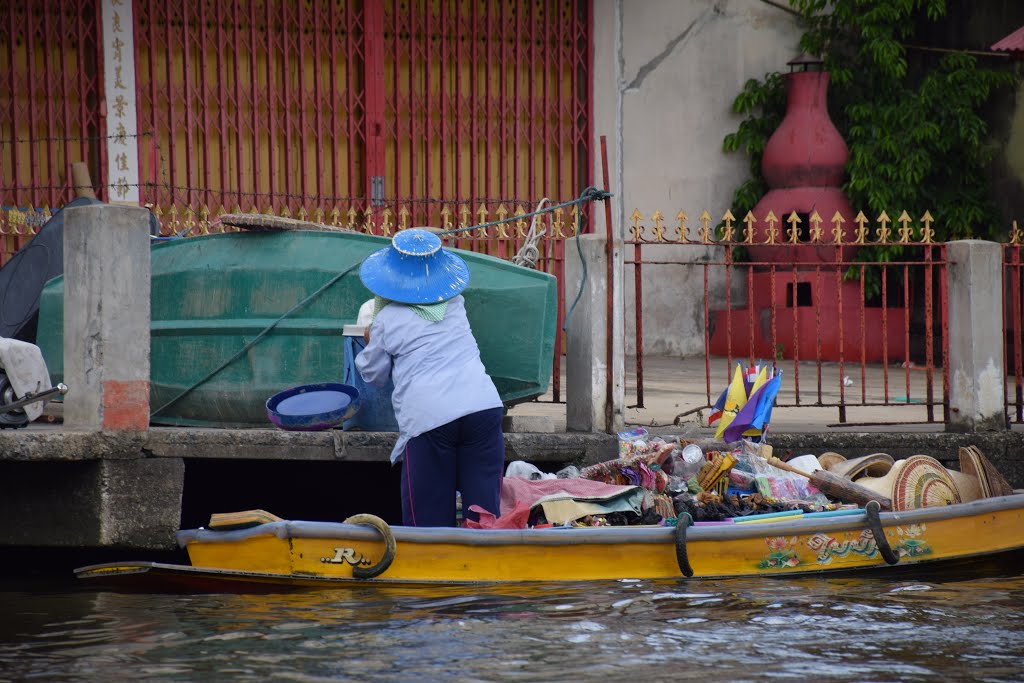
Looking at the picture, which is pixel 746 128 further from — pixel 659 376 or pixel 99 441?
pixel 99 441

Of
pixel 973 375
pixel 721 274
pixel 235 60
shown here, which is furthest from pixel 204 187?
pixel 973 375

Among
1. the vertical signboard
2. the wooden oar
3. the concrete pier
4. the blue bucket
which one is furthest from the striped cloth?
the vertical signboard

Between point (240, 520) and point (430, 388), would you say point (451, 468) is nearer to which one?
point (430, 388)

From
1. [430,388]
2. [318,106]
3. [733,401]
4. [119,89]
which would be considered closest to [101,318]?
[430,388]

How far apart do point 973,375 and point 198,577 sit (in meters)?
4.67

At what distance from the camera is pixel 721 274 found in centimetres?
1388

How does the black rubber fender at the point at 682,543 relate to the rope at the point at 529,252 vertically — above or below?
below

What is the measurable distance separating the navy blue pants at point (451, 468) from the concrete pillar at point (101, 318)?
1.40 m

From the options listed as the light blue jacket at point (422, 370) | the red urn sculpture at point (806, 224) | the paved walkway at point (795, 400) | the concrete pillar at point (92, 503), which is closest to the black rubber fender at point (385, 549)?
the light blue jacket at point (422, 370)

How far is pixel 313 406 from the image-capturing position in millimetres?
6941

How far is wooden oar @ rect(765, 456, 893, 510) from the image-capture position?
704 cm

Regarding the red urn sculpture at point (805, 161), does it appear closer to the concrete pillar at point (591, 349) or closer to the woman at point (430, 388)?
the concrete pillar at point (591, 349)

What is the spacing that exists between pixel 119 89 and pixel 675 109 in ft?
17.3

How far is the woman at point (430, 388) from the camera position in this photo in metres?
6.39
